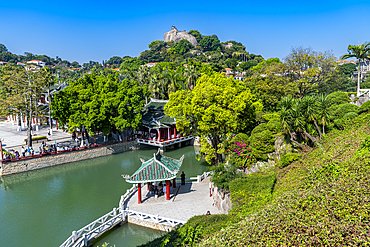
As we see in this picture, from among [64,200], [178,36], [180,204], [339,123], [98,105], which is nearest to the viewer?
[180,204]

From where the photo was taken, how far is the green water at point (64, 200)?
13.4 m

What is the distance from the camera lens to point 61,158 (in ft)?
85.9

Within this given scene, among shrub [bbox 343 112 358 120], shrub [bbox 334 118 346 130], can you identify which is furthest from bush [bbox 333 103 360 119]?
shrub [bbox 334 118 346 130]

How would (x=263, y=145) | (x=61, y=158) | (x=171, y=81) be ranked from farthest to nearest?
(x=171, y=81) < (x=61, y=158) < (x=263, y=145)

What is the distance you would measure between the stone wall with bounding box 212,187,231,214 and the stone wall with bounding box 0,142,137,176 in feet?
59.4

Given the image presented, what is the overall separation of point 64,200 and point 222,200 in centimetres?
1168

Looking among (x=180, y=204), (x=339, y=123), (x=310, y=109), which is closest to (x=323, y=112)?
(x=310, y=109)

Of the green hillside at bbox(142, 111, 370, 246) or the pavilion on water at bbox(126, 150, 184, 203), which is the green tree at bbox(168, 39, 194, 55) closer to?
the pavilion on water at bbox(126, 150, 184, 203)

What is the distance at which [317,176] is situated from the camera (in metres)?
7.84

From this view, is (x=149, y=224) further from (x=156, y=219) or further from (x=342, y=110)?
(x=342, y=110)

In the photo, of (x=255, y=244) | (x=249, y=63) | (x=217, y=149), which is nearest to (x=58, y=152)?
(x=217, y=149)

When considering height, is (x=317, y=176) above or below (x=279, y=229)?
above

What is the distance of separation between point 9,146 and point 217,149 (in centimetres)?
2514

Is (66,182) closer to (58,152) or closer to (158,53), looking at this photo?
(58,152)
